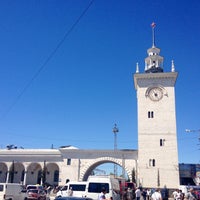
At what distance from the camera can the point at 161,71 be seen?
1580 inches

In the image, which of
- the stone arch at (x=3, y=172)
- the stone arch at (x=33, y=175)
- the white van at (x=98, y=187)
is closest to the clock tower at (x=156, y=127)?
the white van at (x=98, y=187)

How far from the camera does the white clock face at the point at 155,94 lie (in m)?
38.9

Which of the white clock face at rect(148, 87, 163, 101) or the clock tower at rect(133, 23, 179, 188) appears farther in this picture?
the white clock face at rect(148, 87, 163, 101)

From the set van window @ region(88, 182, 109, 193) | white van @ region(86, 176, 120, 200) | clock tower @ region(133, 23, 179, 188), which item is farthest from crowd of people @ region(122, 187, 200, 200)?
van window @ region(88, 182, 109, 193)

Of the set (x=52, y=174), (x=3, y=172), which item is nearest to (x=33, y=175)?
(x=52, y=174)

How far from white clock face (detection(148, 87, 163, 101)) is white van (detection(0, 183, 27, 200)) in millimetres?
24315

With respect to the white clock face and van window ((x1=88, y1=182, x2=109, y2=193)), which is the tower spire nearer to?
the white clock face

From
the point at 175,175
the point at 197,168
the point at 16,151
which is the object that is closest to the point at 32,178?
the point at 16,151

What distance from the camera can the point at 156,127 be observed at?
3762 cm

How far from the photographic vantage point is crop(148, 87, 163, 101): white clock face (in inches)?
1533

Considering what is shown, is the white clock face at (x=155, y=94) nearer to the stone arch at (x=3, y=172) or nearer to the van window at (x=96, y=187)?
the van window at (x=96, y=187)

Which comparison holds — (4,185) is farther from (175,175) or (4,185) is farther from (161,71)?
(161,71)

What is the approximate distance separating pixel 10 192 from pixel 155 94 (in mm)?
25756

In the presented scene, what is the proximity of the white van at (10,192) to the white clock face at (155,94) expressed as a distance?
2432cm
